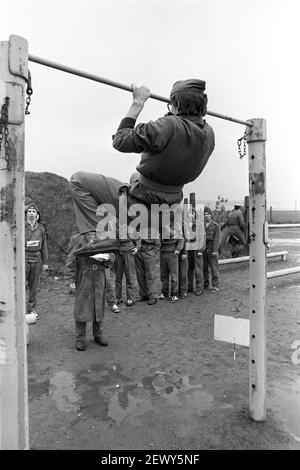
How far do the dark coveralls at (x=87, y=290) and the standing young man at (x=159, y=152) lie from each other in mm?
1927

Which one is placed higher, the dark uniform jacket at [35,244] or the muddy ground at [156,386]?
the dark uniform jacket at [35,244]

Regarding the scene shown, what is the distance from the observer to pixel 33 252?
5.88 meters

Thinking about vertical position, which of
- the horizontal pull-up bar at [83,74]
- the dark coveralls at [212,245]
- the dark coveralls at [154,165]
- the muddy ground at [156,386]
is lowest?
the muddy ground at [156,386]

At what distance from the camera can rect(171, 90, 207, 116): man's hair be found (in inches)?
95.0

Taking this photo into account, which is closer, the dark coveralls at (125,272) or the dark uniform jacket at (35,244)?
the dark uniform jacket at (35,244)

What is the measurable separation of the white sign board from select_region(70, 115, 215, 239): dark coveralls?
1267 mm

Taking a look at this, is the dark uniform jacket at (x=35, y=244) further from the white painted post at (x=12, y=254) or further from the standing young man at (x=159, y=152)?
the white painted post at (x=12, y=254)

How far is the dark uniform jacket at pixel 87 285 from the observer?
4.63 metres

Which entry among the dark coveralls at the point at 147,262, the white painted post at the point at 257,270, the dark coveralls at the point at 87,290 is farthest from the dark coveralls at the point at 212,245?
the white painted post at the point at 257,270

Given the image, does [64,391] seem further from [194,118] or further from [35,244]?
[35,244]

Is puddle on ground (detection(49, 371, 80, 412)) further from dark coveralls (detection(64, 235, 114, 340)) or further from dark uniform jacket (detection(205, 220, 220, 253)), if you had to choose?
dark uniform jacket (detection(205, 220, 220, 253))

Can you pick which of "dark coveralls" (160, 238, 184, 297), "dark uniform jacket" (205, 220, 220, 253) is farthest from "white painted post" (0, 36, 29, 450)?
"dark uniform jacket" (205, 220, 220, 253)

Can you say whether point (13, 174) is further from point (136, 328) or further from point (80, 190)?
point (136, 328)

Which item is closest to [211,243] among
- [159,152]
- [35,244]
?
[35,244]
